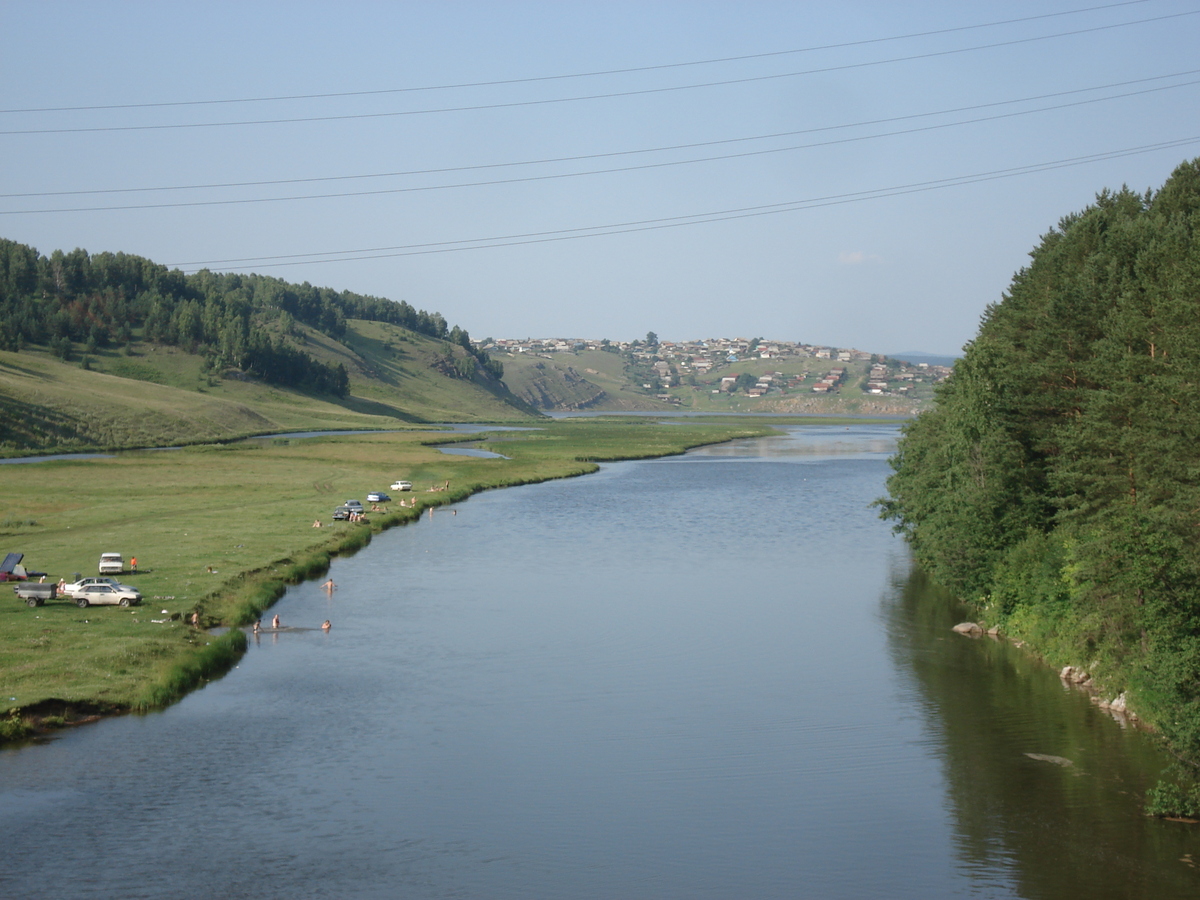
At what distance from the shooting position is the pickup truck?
174 ft

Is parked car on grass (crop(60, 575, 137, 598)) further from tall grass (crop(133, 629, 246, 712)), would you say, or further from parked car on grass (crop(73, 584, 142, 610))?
tall grass (crop(133, 629, 246, 712))

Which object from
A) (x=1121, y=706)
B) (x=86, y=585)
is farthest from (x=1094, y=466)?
(x=86, y=585)

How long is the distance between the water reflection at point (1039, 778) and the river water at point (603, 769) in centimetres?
11

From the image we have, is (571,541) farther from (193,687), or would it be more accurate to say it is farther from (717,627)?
(193,687)

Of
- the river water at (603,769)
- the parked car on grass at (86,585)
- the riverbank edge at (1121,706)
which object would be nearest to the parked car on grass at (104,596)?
the parked car on grass at (86,585)

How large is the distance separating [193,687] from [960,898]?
30139 millimetres

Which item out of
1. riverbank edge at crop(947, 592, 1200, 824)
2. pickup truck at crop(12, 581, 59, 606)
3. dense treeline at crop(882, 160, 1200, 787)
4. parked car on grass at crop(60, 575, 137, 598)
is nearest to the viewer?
riverbank edge at crop(947, 592, 1200, 824)

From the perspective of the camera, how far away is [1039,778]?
117ft

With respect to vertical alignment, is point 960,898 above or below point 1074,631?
below

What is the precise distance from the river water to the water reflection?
111 millimetres

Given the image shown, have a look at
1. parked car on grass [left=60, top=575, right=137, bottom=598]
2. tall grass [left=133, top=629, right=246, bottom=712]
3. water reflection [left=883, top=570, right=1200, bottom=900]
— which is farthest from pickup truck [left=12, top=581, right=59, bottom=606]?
water reflection [left=883, top=570, right=1200, bottom=900]

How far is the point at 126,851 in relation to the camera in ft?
96.6

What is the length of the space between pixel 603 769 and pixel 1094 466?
25823 millimetres

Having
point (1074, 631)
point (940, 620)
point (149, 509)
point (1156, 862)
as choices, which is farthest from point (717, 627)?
point (149, 509)
